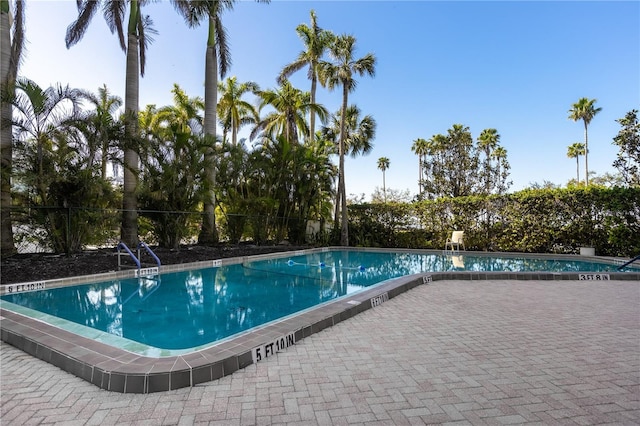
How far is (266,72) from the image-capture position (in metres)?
17.8

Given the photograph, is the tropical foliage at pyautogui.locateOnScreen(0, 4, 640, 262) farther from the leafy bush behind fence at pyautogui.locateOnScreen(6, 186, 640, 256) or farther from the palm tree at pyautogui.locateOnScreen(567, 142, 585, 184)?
the palm tree at pyautogui.locateOnScreen(567, 142, 585, 184)

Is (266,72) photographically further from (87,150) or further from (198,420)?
(198,420)

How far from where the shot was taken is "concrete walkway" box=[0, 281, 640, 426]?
2.01 m

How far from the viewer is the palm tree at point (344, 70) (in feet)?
48.4

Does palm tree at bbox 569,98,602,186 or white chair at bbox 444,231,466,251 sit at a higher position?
palm tree at bbox 569,98,602,186

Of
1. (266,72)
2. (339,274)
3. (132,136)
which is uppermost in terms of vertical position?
(266,72)

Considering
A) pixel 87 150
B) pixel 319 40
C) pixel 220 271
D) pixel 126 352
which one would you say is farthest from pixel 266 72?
pixel 126 352

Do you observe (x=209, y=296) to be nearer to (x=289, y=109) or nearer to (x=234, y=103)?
(x=289, y=109)

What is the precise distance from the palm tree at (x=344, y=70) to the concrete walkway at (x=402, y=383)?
37.0 ft

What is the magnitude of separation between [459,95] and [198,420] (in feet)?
69.2

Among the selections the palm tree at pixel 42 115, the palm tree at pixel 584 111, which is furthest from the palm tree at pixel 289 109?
the palm tree at pixel 584 111

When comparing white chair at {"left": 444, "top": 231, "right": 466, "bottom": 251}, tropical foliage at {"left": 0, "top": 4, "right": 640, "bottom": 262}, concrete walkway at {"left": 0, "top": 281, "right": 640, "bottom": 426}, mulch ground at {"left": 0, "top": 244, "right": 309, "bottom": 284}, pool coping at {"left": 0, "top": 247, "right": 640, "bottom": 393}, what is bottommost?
concrete walkway at {"left": 0, "top": 281, "right": 640, "bottom": 426}

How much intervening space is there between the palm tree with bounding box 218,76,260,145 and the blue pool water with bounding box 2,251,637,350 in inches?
500

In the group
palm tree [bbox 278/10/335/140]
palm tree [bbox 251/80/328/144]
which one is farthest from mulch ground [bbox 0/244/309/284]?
palm tree [bbox 278/10/335/140]
